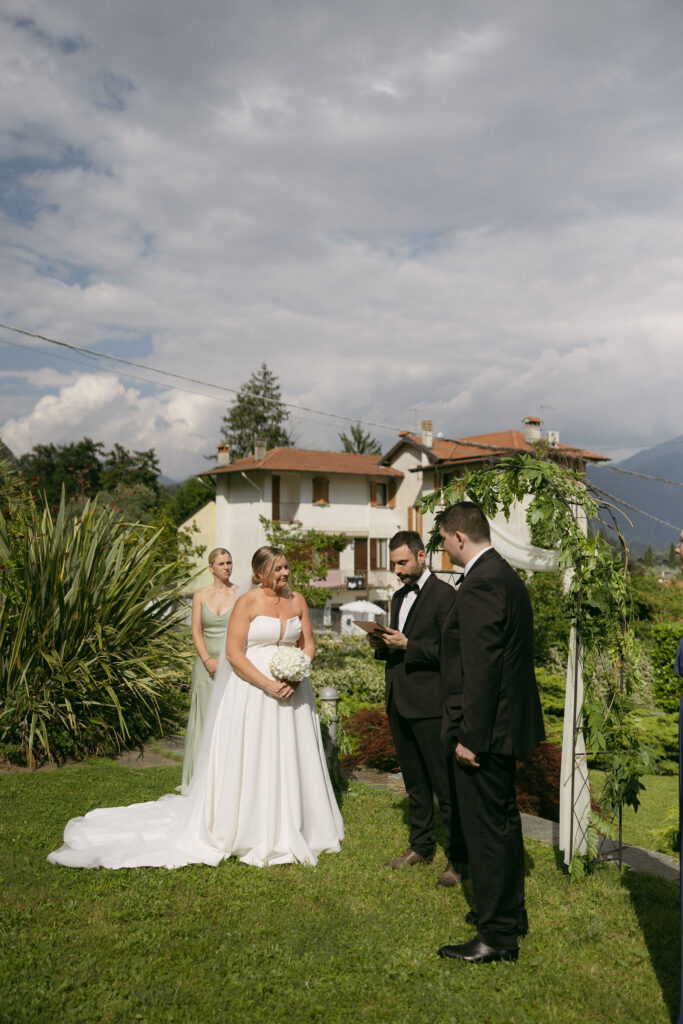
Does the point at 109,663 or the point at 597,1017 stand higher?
the point at 109,663

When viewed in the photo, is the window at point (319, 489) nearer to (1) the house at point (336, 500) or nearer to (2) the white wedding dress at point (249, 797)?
(1) the house at point (336, 500)

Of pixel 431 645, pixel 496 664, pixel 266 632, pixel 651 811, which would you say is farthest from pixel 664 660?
pixel 496 664

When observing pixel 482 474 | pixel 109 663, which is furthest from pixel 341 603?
pixel 482 474

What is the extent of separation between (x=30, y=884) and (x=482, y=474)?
4097 millimetres

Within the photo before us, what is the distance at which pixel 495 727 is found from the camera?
3.97 meters

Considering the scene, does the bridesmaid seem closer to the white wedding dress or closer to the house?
the white wedding dress

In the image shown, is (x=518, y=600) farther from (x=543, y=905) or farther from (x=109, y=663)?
(x=109, y=663)

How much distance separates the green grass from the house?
26448mm

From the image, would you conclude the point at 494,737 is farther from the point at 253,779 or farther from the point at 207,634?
the point at 207,634

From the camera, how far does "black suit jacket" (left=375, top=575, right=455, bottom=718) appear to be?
522cm

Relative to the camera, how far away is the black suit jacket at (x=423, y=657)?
17.1ft

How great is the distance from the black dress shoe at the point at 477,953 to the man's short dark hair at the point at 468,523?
2.08 metres

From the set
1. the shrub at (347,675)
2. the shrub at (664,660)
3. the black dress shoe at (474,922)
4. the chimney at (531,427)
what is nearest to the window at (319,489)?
the chimney at (531,427)

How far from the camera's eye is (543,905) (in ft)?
15.2
